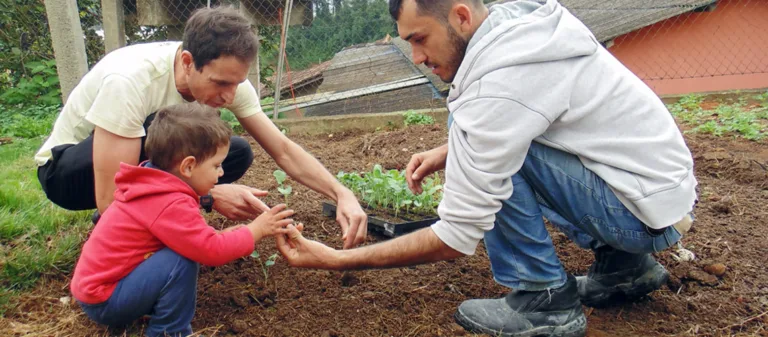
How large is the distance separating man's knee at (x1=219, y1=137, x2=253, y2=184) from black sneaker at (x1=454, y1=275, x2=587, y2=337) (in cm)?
148

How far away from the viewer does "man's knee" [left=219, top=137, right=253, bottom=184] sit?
10.1 feet

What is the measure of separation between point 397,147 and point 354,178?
69.2 inches

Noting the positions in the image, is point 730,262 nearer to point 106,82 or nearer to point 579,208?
point 579,208

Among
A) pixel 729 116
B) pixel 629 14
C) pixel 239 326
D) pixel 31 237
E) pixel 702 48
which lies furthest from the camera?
pixel 702 48

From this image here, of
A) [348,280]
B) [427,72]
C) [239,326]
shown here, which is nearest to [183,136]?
[239,326]

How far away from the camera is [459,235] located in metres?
1.96

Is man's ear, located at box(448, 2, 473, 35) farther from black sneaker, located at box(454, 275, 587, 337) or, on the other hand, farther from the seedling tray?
the seedling tray

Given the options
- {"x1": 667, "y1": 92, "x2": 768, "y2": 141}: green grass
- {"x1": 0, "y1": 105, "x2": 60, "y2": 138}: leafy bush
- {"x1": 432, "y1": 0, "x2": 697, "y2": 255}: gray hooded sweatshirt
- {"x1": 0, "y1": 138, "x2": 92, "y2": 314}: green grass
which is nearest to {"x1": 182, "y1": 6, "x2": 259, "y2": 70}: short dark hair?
{"x1": 432, "y1": 0, "x2": 697, "y2": 255}: gray hooded sweatshirt

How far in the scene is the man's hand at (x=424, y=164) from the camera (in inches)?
98.2

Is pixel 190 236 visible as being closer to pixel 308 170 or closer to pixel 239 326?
pixel 239 326

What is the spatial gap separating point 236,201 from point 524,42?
144cm

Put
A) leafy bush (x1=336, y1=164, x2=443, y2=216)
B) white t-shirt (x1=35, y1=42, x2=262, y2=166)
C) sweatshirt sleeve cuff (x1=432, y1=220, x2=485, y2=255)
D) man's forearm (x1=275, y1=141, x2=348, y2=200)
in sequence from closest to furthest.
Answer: sweatshirt sleeve cuff (x1=432, y1=220, x2=485, y2=255) → white t-shirt (x1=35, y1=42, x2=262, y2=166) → man's forearm (x1=275, y1=141, x2=348, y2=200) → leafy bush (x1=336, y1=164, x2=443, y2=216)

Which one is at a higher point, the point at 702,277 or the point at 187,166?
the point at 187,166

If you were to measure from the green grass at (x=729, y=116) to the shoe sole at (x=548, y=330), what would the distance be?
3.75 m
